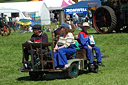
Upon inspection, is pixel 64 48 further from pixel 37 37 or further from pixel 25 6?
pixel 25 6

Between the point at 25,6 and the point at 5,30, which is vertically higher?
the point at 25,6

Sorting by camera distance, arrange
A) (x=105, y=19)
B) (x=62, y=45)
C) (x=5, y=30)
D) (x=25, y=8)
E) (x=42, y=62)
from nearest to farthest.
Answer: (x=42, y=62)
(x=62, y=45)
(x=105, y=19)
(x=5, y=30)
(x=25, y=8)

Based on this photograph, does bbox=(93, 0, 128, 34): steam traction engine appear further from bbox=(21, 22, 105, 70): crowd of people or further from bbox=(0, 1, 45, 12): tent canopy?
bbox=(0, 1, 45, 12): tent canopy

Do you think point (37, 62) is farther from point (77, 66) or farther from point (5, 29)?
point (5, 29)

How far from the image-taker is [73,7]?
34.7 metres

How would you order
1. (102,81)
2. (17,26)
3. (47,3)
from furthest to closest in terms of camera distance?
(47,3)
(17,26)
(102,81)

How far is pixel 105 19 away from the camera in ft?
68.7

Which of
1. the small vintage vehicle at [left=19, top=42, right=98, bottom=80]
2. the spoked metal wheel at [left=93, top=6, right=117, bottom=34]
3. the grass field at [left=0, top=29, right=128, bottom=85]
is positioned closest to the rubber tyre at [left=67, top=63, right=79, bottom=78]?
the small vintage vehicle at [left=19, top=42, right=98, bottom=80]

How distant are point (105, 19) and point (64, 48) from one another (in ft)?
40.8

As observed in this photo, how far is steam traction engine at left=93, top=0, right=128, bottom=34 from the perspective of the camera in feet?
67.1

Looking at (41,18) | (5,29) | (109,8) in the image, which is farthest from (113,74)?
(41,18)

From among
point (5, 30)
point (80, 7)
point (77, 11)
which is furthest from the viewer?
point (77, 11)

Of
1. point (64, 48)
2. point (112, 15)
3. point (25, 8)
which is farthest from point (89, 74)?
point (25, 8)

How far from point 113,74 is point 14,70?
3190mm
